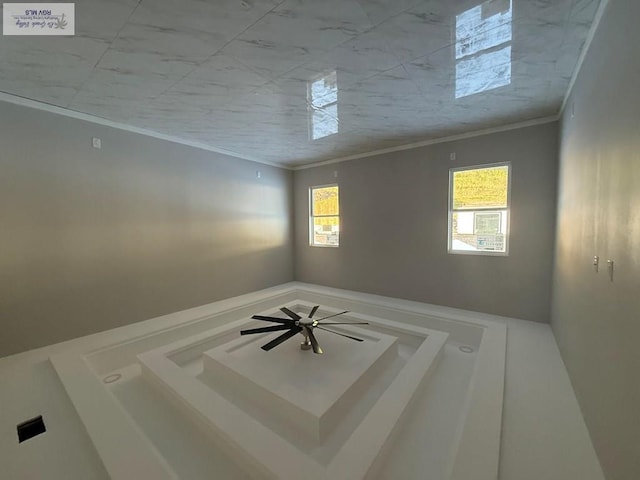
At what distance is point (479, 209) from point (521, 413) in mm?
3083

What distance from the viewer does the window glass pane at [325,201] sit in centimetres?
609

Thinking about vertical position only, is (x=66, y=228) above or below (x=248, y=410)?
above

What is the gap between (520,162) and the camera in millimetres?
3854

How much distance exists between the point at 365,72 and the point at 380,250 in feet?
11.4

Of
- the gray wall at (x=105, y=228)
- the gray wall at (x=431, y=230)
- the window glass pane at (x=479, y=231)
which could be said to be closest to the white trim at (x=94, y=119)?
the gray wall at (x=105, y=228)

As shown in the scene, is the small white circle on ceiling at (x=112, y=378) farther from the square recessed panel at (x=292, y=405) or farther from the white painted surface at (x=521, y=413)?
the white painted surface at (x=521, y=413)

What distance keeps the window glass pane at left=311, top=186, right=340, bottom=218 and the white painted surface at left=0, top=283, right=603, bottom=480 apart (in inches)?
160

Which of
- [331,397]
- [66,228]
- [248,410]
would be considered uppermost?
[66,228]

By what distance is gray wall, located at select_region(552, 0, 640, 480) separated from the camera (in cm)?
124

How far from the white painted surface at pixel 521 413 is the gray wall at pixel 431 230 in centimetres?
85

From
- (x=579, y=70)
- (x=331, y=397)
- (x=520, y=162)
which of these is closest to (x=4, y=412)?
(x=331, y=397)

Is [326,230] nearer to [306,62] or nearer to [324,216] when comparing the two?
[324,216]

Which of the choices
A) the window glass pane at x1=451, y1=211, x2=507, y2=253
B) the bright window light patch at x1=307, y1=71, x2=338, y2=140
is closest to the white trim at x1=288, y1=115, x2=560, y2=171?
the window glass pane at x1=451, y1=211, x2=507, y2=253

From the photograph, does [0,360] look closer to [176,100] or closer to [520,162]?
[176,100]
